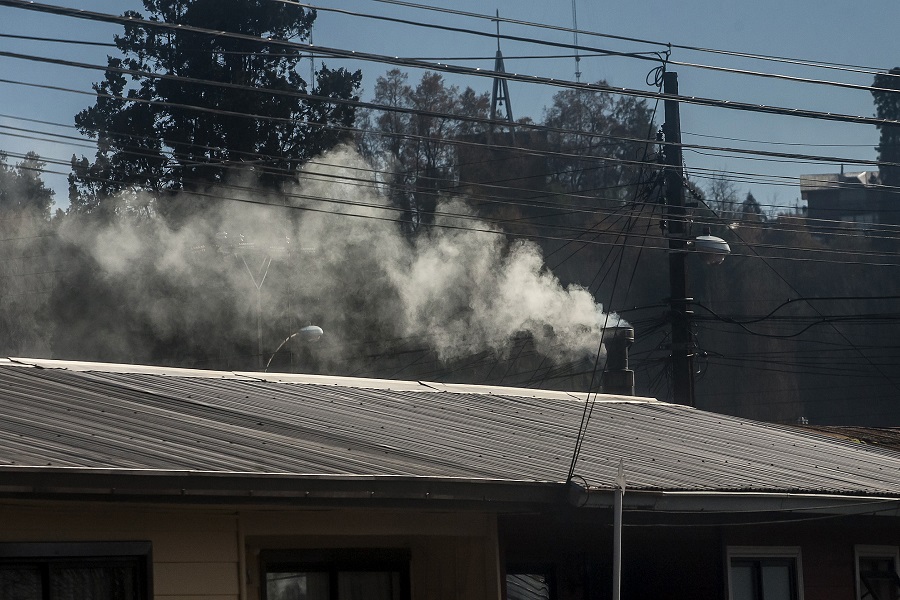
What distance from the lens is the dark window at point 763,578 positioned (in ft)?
34.4

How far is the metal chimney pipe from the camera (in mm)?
17703

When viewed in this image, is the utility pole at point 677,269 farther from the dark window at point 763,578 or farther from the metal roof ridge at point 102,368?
the metal roof ridge at point 102,368

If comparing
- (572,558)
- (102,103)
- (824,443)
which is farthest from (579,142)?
(572,558)

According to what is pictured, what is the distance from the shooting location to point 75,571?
684 cm

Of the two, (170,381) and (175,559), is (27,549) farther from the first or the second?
(170,381)

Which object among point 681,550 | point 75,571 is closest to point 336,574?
point 75,571

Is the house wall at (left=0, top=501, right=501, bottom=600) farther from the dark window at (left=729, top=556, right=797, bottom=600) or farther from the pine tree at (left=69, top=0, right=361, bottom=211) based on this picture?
the pine tree at (left=69, top=0, right=361, bottom=211)

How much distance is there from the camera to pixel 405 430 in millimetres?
9344

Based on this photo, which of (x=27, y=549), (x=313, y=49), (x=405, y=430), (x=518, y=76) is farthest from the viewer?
(x=518, y=76)

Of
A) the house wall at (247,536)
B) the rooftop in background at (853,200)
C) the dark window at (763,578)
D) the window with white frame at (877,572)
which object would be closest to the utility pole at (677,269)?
the window with white frame at (877,572)

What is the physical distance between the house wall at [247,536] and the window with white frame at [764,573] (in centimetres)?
280

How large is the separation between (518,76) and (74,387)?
469cm

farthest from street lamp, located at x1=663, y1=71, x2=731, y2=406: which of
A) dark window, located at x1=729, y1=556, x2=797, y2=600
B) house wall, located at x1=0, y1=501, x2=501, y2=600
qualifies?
house wall, located at x1=0, y1=501, x2=501, y2=600

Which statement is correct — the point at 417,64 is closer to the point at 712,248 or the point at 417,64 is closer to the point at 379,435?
the point at 379,435
